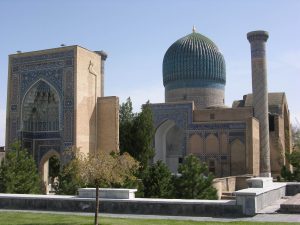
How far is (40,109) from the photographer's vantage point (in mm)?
20109

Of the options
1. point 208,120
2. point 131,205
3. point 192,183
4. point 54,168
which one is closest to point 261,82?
point 208,120

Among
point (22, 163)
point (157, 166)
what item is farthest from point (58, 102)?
point (157, 166)

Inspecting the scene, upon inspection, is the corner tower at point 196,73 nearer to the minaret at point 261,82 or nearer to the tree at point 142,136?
the minaret at point 261,82

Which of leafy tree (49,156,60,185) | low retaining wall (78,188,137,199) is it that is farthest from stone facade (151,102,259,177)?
low retaining wall (78,188,137,199)

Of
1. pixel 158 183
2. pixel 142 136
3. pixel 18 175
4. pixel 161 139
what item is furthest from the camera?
pixel 161 139

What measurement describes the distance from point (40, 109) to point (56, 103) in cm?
89

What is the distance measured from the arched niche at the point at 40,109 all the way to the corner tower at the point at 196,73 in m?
12.8

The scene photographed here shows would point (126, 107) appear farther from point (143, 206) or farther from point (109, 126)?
point (143, 206)

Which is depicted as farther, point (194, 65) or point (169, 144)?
point (194, 65)

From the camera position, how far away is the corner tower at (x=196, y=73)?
31.0 metres

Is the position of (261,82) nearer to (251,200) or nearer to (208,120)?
(208,120)

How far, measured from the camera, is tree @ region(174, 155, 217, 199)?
12.1m

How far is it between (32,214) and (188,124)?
19023mm

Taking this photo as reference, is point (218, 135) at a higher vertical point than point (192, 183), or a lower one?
higher
